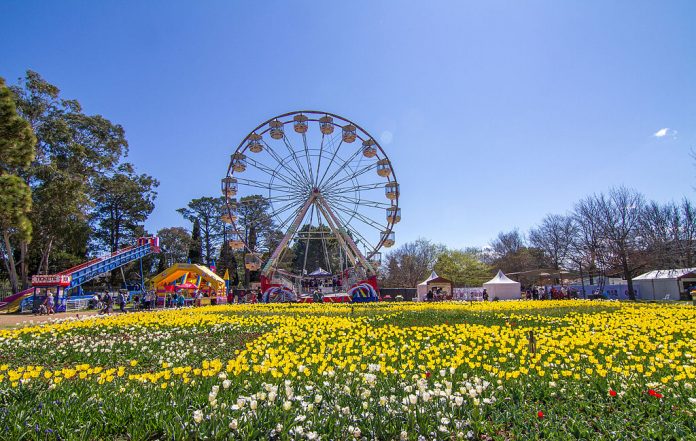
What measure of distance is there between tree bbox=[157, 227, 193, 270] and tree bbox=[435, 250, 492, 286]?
36.3m

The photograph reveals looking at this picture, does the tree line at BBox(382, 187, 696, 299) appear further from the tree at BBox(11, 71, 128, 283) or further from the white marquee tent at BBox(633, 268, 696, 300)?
the tree at BBox(11, 71, 128, 283)

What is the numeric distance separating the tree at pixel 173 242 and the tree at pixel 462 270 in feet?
119

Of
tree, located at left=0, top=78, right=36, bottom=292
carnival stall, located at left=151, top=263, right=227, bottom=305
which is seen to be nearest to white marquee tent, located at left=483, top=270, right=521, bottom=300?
carnival stall, located at left=151, top=263, right=227, bottom=305

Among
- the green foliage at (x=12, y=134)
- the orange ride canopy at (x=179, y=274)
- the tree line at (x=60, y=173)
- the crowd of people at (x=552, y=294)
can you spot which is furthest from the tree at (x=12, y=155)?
the crowd of people at (x=552, y=294)

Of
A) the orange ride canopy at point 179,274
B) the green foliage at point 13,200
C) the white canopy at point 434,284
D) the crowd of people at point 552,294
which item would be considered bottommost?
the crowd of people at point 552,294

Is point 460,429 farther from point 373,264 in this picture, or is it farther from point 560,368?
point 373,264

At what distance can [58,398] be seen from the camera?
12.8 ft

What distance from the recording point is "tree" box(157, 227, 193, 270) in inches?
2409

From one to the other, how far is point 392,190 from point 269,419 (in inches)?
1113

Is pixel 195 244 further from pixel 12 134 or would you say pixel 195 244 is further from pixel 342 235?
pixel 12 134

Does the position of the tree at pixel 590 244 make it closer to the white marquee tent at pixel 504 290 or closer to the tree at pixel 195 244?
the white marquee tent at pixel 504 290

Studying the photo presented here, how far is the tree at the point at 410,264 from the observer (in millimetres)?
65375

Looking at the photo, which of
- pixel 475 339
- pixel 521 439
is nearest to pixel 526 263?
pixel 475 339

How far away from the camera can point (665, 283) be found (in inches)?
1346
